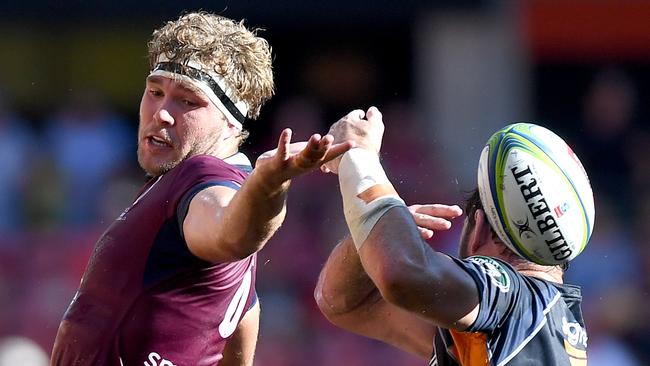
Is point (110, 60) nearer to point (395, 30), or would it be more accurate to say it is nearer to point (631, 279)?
point (395, 30)

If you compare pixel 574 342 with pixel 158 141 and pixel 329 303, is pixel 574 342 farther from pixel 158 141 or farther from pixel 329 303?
pixel 158 141

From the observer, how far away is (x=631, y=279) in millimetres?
11773

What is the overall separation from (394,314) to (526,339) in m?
0.98

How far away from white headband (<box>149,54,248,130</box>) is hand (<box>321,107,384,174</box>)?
28.4 inches

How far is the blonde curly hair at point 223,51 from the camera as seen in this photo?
16.6ft

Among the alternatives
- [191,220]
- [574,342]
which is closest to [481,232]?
[574,342]

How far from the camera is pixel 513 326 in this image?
4234 millimetres

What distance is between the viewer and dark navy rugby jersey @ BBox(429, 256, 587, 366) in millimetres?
4164

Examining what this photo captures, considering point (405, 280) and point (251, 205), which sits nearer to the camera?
point (405, 280)

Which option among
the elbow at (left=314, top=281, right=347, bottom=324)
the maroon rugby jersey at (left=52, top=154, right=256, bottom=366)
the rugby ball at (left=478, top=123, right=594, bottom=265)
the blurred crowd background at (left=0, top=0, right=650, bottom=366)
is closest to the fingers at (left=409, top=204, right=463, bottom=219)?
the rugby ball at (left=478, top=123, right=594, bottom=265)

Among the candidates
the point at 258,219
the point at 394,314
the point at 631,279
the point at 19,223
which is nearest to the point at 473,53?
the point at 631,279

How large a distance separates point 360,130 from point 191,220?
0.67 m

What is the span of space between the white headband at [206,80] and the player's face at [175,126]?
0.02 m

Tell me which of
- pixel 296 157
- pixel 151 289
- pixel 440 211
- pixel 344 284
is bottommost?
pixel 344 284
